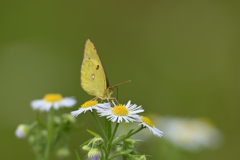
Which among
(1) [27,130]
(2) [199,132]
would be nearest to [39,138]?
(1) [27,130]

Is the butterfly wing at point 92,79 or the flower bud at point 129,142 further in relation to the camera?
the butterfly wing at point 92,79

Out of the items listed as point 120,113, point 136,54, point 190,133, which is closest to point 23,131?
point 120,113

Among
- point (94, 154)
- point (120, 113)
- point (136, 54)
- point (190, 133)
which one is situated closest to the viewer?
point (94, 154)

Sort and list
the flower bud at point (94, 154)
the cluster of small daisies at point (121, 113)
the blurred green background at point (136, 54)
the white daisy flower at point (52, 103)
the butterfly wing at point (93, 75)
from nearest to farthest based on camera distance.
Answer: the flower bud at point (94, 154) < the cluster of small daisies at point (121, 113) < the butterfly wing at point (93, 75) < the white daisy flower at point (52, 103) < the blurred green background at point (136, 54)

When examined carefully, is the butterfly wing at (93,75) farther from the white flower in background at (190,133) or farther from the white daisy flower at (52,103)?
the white flower in background at (190,133)

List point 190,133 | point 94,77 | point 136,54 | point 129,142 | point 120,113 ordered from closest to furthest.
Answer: point 129,142 → point 120,113 → point 94,77 → point 190,133 → point 136,54

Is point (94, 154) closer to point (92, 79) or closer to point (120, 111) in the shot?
point (120, 111)

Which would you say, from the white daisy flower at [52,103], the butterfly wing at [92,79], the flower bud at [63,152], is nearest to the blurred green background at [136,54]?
the white daisy flower at [52,103]

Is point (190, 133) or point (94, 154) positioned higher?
point (94, 154)
